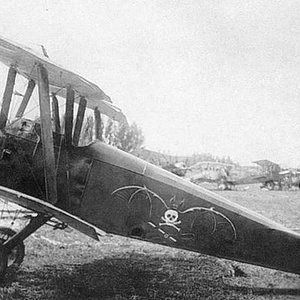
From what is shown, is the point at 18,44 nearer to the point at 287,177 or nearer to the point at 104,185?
the point at 104,185

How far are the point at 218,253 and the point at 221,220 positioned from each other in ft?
1.31

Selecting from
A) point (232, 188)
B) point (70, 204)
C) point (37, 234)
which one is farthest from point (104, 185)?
point (232, 188)

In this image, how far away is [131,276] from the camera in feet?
17.9

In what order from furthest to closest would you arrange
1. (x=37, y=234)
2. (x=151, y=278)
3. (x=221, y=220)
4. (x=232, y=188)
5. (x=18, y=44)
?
1. (x=232, y=188)
2. (x=37, y=234)
3. (x=151, y=278)
4. (x=221, y=220)
5. (x=18, y=44)

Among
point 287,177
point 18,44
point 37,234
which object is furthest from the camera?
Answer: point 287,177

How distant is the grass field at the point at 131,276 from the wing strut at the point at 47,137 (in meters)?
1.14

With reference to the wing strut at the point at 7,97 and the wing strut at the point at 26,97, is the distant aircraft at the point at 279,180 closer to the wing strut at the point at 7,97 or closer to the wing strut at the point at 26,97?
the wing strut at the point at 26,97

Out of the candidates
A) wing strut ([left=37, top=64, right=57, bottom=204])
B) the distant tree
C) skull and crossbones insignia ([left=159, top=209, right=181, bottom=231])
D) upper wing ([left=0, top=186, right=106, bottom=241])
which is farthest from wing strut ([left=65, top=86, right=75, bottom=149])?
the distant tree

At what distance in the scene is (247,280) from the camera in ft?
17.9

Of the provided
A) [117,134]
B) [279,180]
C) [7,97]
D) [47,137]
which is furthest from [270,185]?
[47,137]

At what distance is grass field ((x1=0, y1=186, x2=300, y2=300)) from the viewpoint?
15.3 ft

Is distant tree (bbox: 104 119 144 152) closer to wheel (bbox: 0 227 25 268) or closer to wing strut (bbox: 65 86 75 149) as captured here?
wing strut (bbox: 65 86 75 149)

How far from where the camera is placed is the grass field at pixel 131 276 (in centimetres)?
466

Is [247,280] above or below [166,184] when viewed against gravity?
below
